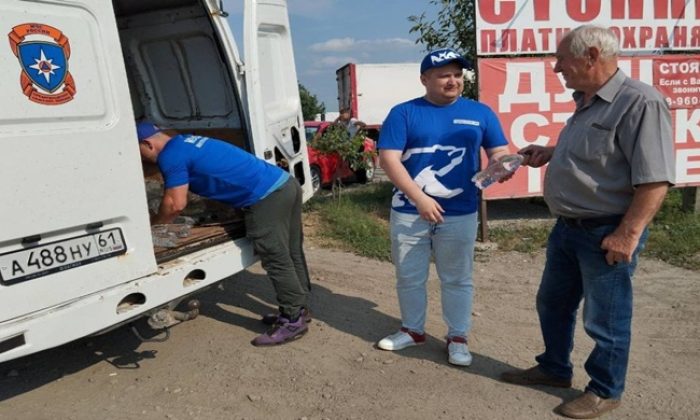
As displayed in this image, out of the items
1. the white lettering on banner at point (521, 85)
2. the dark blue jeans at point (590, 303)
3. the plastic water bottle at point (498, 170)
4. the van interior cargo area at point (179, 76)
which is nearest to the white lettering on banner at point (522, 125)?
the white lettering on banner at point (521, 85)

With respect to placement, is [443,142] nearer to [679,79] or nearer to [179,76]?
[179,76]

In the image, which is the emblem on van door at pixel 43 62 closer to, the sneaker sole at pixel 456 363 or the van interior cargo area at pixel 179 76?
the van interior cargo area at pixel 179 76

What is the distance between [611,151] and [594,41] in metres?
0.49

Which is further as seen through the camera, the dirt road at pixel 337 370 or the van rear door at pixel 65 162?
the dirt road at pixel 337 370

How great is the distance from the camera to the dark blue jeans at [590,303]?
276 cm

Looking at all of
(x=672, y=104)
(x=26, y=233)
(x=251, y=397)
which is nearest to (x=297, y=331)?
(x=251, y=397)

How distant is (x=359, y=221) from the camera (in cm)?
739

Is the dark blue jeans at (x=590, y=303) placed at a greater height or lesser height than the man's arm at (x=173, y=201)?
lesser

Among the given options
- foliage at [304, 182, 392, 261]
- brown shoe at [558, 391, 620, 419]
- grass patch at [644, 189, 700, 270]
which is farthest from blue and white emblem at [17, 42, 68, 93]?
grass patch at [644, 189, 700, 270]

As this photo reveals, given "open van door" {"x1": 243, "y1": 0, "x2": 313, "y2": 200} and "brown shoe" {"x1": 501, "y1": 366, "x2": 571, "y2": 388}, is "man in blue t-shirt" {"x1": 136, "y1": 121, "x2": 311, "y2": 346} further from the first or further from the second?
"brown shoe" {"x1": 501, "y1": 366, "x2": 571, "y2": 388}

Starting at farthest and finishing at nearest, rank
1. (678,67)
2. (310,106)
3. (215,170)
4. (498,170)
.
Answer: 1. (310,106)
2. (678,67)
3. (215,170)
4. (498,170)

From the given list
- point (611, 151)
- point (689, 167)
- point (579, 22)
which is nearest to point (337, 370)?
point (611, 151)

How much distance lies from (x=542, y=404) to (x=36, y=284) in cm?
259

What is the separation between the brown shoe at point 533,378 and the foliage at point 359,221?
276 cm
